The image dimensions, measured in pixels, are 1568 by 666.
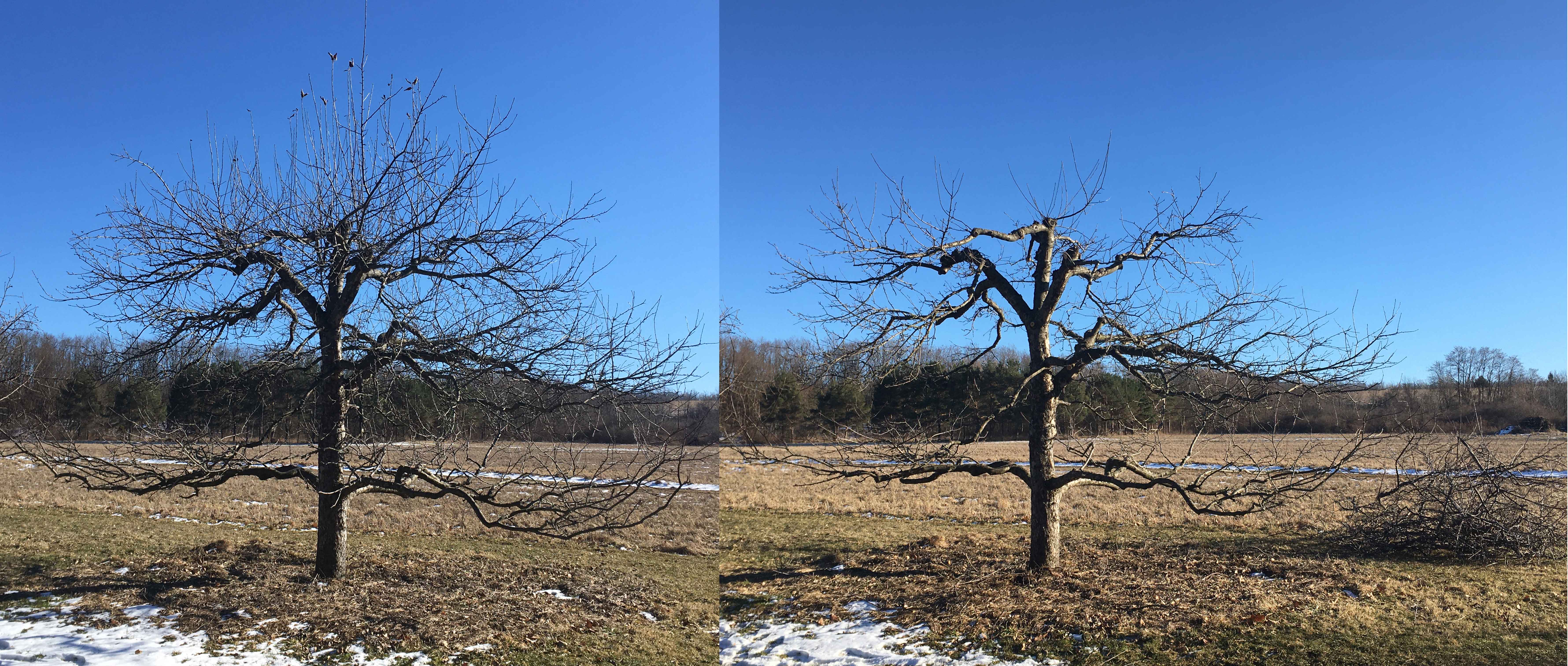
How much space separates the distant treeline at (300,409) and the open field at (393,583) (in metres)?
0.60

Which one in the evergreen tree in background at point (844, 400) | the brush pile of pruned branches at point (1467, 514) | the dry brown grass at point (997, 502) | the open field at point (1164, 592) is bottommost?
the dry brown grass at point (997, 502)

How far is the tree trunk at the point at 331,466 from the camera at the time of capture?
25.8 ft

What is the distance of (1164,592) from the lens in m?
7.43

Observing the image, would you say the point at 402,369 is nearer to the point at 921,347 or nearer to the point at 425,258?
the point at 425,258

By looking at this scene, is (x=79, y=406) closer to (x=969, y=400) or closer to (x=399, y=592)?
(x=399, y=592)

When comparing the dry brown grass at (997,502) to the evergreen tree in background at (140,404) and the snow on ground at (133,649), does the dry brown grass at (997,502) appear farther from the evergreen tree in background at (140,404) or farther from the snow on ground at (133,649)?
the evergreen tree in background at (140,404)

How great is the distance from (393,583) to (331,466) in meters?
1.39

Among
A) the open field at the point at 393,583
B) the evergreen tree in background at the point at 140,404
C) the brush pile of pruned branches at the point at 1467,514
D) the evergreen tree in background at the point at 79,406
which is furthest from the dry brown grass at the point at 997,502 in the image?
the evergreen tree in background at the point at 79,406

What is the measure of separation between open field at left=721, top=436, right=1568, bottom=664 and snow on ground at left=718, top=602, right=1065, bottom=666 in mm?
138

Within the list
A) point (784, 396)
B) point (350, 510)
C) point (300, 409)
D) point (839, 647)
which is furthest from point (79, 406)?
point (839, 647)

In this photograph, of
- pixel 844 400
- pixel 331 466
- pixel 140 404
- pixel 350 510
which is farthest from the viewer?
pixel 844 400

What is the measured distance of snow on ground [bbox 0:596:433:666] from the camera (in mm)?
6055

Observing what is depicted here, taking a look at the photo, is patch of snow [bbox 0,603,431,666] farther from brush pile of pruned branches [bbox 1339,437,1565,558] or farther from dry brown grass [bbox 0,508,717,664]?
brush pile of pruned branches [bbox 1339,437,1565,558]

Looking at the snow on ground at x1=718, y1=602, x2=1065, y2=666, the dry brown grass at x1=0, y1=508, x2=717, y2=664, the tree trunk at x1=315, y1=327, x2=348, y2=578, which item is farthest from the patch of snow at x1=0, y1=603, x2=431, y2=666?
the snow on ground at x1=718, y1=602, x2=1065, y2=666
